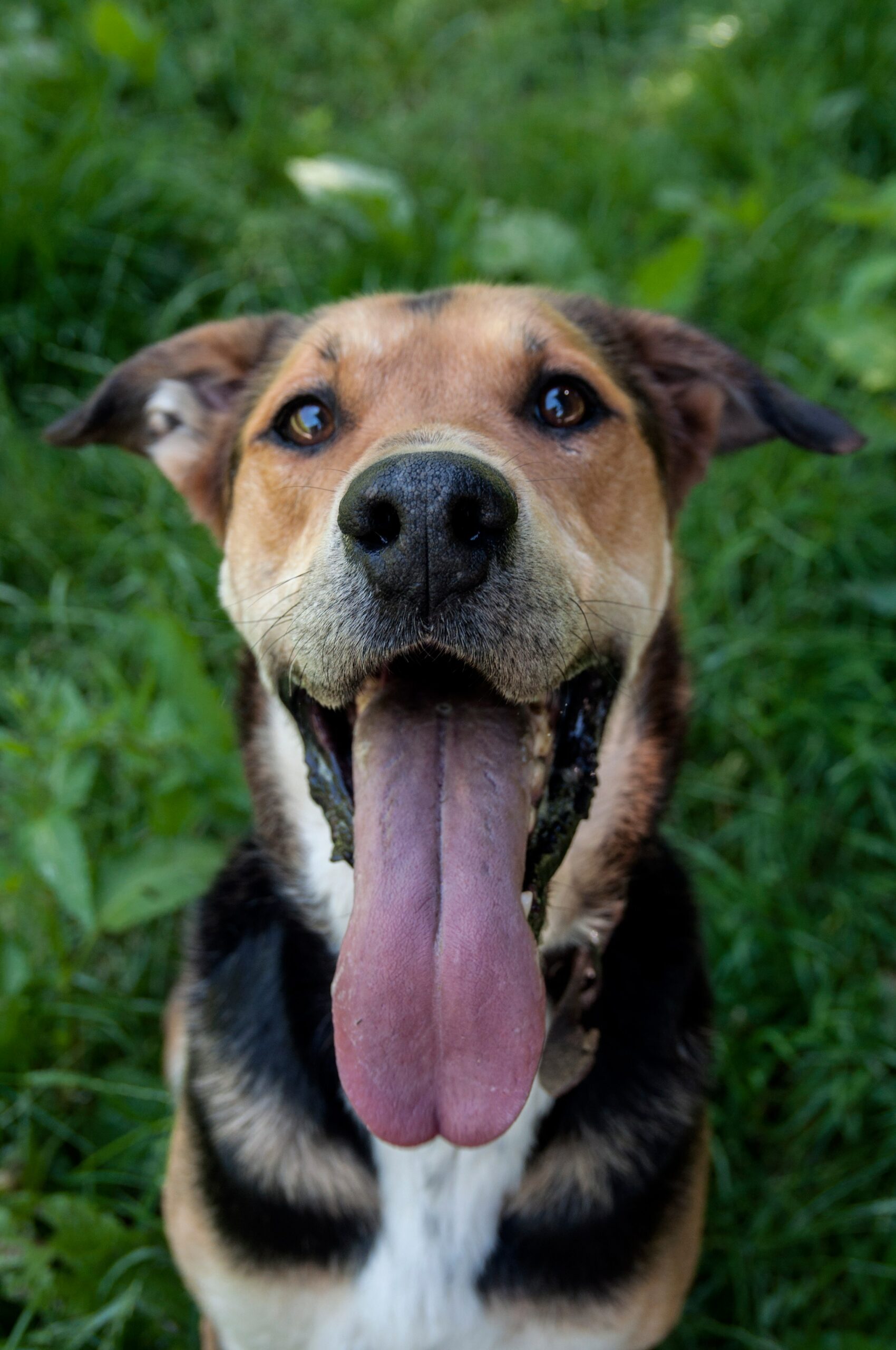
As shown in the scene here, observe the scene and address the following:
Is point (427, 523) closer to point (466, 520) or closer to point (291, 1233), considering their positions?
point (466, 520)

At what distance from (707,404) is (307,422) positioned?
1.09m

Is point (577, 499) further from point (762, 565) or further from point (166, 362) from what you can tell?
point (762, 565)

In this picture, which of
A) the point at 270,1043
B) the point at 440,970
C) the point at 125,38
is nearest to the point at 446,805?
the point at 440,970

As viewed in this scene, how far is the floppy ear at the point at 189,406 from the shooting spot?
2920mm

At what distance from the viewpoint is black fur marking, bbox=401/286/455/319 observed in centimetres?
259

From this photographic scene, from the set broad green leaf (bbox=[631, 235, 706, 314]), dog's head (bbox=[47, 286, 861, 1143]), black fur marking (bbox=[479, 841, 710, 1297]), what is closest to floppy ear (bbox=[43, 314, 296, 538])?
dog's head (bbox=[47, 286, 861, 1143])

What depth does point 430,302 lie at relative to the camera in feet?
8.73

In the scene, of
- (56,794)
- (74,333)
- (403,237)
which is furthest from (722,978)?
(74,333)

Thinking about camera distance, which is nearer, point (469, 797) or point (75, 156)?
point (469, 797)

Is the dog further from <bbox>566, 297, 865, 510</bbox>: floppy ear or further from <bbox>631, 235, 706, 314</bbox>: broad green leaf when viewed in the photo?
<bbox>631, 235, 706, 314</bbox>: broad green leaf

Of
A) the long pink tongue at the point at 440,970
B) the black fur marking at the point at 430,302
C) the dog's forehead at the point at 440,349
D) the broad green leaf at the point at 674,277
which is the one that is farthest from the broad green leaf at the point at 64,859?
the broad green leaf at the point at 674,277

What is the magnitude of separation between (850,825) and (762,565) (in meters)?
1.09

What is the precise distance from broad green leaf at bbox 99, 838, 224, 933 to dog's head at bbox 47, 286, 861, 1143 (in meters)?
0.98

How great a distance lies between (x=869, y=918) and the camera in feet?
12.4
